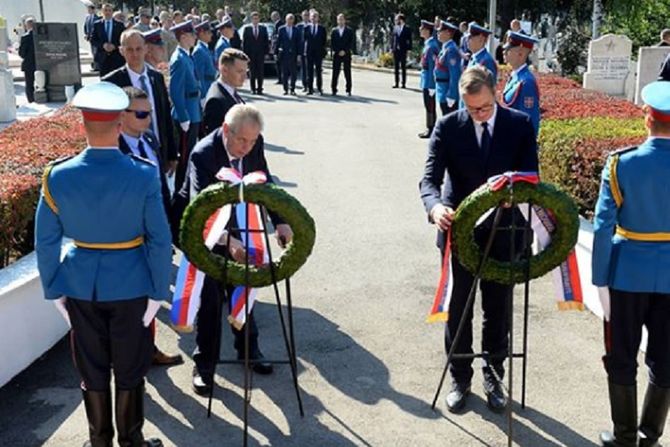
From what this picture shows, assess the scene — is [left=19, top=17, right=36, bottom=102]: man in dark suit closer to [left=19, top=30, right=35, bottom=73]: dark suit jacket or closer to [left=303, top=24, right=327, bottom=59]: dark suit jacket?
[left=19, top=30, right=35, bottom=73]: dark suit jacket

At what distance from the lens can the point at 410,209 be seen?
33.0 ft

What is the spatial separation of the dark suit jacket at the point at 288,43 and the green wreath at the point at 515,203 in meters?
17.6

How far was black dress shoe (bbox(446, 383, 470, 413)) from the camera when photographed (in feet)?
16.7

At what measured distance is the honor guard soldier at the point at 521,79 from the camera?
7988 mm

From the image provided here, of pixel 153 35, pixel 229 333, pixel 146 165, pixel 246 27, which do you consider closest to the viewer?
pixel 146 165

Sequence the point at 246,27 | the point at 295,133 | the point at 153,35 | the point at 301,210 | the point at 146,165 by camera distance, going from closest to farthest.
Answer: the point at 146,165, the point at 301,210, the point at 153,35, the point at 295,133, the point at 246,27

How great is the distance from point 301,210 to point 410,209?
18.4 ft

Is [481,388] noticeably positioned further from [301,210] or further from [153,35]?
[153,35]

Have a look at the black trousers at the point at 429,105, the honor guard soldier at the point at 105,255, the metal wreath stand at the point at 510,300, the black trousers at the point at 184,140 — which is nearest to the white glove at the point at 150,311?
the honor guard soldier at the point at 105,255

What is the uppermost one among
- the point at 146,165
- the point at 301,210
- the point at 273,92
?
the point at 146,165

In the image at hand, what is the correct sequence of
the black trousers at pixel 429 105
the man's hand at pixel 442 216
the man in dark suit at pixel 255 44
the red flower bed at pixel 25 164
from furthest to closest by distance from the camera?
the man in dark suit at pixel 255 44
the black trousers at pixel 429 105
the red flower bed at pixel 25 164
the man's hand at pixel 442 216

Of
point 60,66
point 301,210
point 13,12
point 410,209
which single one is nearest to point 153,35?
point 410,209

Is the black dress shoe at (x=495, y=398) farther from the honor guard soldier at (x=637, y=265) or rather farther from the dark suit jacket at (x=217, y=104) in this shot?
the dark suit jacket at (x=217, y=104)

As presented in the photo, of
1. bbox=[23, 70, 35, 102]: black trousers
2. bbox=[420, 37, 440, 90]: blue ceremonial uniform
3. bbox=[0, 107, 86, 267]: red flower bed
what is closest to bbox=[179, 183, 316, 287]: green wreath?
bbox=[0, 107, 86, 267]: red flower bed
